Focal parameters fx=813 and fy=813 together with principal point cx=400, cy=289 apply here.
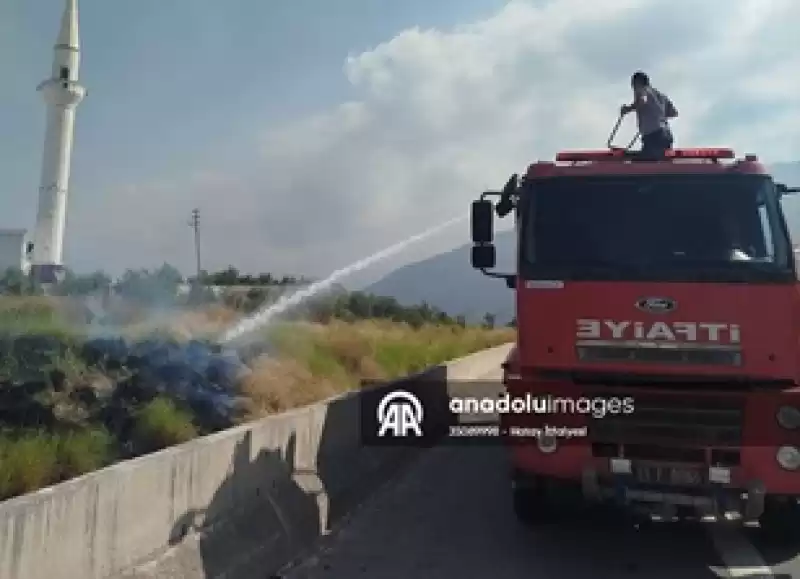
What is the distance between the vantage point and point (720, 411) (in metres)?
5.77

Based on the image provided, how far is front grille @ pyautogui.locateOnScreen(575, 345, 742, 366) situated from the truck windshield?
54 centimetres

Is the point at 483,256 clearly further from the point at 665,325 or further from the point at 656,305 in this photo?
the point at 665,325

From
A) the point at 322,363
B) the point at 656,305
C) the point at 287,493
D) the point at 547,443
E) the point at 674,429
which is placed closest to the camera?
the point at 674,429

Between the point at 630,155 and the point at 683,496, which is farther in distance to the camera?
the point at 630,155

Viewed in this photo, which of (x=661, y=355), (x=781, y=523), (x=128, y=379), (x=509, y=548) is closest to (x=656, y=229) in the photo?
(x=661, y=355)

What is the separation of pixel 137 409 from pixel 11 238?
52757 millimetres

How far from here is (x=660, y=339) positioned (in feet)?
19.5

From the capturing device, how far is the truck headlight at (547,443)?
609cm

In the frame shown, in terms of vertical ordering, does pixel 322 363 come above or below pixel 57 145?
below

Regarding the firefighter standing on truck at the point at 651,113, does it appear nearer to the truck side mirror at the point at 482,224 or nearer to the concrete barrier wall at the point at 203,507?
the truck side mirror at the point at 482,224

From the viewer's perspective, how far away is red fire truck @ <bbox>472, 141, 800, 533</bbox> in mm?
5723

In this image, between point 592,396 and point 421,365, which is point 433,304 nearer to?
point 421,365

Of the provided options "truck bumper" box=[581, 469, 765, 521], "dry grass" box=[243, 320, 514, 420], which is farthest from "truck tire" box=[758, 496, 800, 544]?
"dry grass" box=[243, 320, 514, 420]

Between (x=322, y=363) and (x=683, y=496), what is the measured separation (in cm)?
1129
